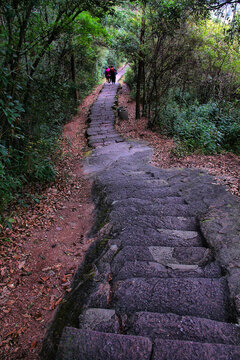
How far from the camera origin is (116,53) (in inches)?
408

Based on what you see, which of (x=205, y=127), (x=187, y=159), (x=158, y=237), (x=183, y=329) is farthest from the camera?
(x=205, y=127)

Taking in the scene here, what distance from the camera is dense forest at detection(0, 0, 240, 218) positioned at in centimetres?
429

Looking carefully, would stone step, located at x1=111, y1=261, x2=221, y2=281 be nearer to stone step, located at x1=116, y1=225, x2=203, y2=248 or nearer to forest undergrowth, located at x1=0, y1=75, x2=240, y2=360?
stone step, located at x1=116, y1=225, x2=203, y2=248

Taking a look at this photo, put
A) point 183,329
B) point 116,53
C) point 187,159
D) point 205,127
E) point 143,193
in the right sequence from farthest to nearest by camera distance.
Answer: point 116,53 → point 205,127 → point 187,159 → point 143,193 → point 183,329

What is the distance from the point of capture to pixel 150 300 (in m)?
2.14

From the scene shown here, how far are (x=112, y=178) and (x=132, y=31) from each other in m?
7.49

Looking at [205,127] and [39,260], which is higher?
[205,127]

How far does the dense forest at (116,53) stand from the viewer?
4293 mm

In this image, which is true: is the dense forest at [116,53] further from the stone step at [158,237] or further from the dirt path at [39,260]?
the stone step at [158,237]

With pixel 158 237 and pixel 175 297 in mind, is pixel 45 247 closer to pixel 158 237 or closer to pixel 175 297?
pixel 158 237

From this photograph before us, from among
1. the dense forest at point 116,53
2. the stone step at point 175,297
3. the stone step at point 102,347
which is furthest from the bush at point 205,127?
the stone step at point 102,347

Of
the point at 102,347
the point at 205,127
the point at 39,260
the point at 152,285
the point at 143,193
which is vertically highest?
the point at 205,127

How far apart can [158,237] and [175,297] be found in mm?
1185

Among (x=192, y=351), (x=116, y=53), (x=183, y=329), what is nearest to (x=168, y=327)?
(x=183, y=329)
